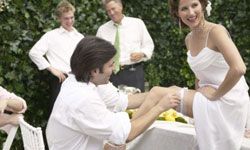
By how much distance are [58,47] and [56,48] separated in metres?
0.02

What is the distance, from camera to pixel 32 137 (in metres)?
2.07

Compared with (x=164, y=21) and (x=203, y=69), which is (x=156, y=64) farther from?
(x=203, y=69)

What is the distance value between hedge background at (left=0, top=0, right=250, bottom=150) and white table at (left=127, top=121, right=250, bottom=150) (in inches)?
83.5

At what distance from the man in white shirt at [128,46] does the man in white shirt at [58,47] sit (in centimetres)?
42

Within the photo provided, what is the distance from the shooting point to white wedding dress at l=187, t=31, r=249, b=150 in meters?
2.41

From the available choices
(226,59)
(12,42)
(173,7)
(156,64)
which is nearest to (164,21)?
(156,64)

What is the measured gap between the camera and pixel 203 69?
2576mm

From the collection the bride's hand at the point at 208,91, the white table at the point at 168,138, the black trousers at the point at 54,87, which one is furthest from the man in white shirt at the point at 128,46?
the bride's hand at the point at 208,91

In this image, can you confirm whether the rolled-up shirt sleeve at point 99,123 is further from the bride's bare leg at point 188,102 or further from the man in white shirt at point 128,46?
the man in white shirt at point 128,46

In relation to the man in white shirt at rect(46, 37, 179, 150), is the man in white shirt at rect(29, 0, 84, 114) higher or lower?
lower

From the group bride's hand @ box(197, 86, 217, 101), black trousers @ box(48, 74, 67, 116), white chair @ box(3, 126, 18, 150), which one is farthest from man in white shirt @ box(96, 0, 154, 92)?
white chair @ box(3, 126, 18, 150)

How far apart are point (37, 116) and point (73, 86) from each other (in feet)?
9.40

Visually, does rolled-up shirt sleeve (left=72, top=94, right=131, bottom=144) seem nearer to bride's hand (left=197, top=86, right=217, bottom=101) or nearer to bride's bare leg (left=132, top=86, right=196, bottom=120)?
bride's bare leg (left=132, top=86, right=196, bottom=120)

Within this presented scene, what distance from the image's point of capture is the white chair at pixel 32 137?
2008 millimetres
